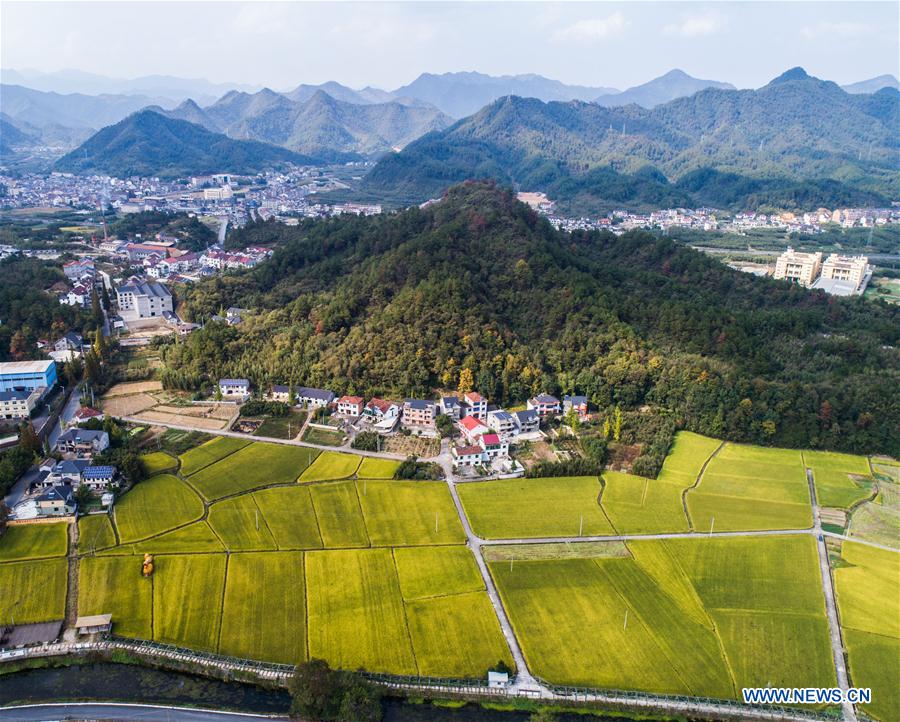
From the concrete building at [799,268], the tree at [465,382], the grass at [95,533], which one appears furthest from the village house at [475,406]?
the concrete building at [799,268]

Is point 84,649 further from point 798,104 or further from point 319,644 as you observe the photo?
point 798,104

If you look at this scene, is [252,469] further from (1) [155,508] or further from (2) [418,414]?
(2) [418,414]

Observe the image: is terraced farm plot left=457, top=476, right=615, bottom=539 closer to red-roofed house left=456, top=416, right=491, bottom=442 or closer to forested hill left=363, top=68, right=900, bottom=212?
red-roofed house left=456, top=416, right=491, bottom=442

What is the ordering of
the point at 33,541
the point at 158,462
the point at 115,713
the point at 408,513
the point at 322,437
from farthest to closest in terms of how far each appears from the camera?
the point at 322,437
the point at 158,462
the point at 408,513
the point at 33,541
the point at 115,713

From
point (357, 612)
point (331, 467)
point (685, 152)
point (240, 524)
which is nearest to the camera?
point (357, 612)

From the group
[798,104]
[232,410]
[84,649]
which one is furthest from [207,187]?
[798,104]

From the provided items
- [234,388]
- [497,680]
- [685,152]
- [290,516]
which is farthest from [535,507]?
[685,152]
